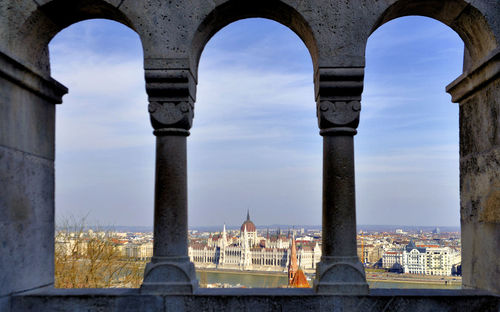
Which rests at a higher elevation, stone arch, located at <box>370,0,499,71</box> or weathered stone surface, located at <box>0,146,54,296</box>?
stone arch, located at <box>370,0,499,71</box>

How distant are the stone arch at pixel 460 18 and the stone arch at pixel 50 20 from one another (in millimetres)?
2068

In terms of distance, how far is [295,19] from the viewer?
13.2 feet

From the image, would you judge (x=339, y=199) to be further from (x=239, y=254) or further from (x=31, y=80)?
(x=239, y=254)

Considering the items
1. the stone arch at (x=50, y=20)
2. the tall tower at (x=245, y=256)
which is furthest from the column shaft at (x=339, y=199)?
the tall tower at (x=245, y=256)

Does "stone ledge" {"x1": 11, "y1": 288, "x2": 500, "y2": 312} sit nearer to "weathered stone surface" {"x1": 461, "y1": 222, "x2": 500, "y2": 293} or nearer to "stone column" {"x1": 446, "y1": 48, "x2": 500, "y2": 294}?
"weathered stone surface" {"x1": 461, "y1": 222, "x2": 500, "y2": 293}

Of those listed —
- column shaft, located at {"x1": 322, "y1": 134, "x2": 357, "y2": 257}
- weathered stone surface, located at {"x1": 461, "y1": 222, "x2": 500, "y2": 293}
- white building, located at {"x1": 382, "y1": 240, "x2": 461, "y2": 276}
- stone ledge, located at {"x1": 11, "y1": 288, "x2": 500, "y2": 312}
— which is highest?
column shaft, located at {"x1": 322, "y1": 134, "x2": 357, "y2": 257}

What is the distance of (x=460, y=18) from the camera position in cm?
405

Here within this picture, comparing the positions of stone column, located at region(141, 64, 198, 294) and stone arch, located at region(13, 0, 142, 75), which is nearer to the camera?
stone column, located at region(141, 64, 198, 294)

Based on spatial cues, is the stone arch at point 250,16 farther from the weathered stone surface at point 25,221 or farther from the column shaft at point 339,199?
the weathered stone surface at point 25,221

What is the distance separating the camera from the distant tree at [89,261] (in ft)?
38.0

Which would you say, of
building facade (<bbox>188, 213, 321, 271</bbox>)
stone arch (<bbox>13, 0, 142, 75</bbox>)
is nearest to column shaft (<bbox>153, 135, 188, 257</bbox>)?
stone arch (<bbox>13, 0, 142, 75</bbox>)

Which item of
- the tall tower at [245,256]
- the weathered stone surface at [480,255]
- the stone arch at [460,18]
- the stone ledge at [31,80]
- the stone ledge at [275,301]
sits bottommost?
the tall tower at [245,256]

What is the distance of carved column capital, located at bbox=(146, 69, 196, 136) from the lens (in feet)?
12.6

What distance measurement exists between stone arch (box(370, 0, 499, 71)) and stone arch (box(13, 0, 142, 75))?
6.78ft
